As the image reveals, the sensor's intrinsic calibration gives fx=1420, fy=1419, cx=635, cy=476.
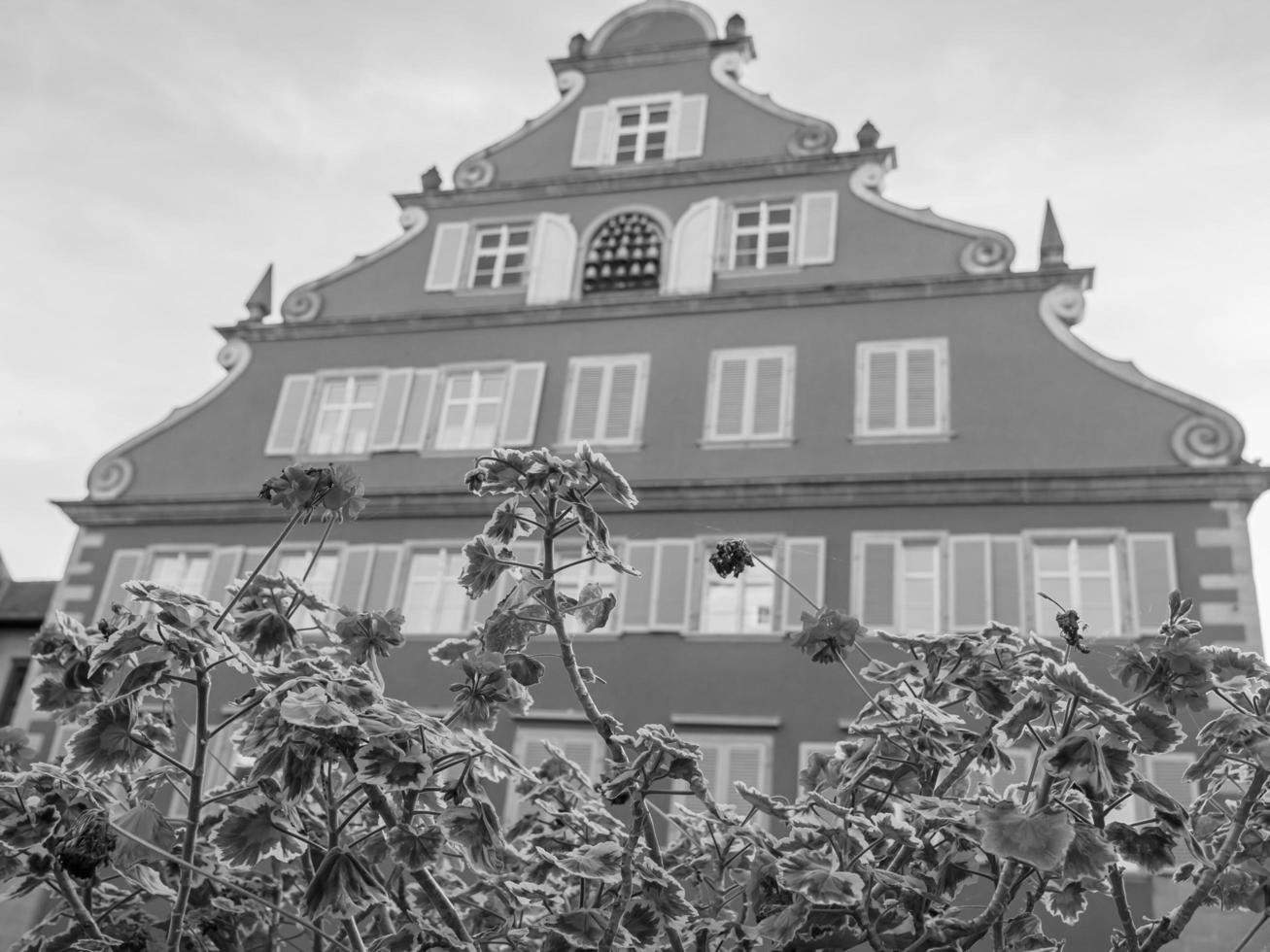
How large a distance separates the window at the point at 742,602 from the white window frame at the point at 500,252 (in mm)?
4939

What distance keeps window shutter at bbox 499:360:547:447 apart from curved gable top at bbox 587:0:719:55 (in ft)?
16.7

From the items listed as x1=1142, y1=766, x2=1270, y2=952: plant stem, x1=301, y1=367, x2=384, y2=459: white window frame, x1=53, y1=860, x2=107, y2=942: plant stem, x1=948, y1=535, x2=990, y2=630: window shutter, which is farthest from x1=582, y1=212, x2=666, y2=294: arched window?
x1=1142, y1=766, x2=1270, y2=952: plant stem

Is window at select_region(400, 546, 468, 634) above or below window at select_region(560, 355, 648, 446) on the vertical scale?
below

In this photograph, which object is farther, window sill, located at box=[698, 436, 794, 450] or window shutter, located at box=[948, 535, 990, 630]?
window sill, located at box=[698, 436, 794, 450]

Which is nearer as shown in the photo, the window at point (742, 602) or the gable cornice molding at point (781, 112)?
the window at point (742, 602)

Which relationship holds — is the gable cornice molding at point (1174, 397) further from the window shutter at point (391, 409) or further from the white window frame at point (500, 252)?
the window shutter at point (391, 409)

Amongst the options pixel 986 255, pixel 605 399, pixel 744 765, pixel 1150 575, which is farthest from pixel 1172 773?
pixel 605 399

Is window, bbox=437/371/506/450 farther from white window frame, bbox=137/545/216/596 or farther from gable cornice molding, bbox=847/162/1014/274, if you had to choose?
gable cornice molding, bbox=847/162/1014/274

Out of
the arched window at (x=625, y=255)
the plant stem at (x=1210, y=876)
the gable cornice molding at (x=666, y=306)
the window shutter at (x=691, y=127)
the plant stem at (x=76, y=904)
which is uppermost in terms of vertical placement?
the window shutter at (x=691, y=127)

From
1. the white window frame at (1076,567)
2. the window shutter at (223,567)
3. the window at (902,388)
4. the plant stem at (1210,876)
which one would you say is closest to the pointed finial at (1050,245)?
the window at (902,388)

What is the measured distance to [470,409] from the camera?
1669 centimetres

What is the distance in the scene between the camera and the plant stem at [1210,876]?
4199 mm

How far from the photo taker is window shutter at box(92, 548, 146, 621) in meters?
16.8

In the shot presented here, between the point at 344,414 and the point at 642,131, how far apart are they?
5250mm
